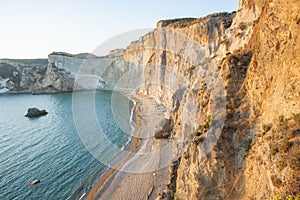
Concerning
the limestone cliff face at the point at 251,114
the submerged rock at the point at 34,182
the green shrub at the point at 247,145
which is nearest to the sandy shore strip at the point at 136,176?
the submerged rock at the point at 34,182

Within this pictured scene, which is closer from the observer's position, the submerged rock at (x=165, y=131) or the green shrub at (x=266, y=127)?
the green shrub at (x=266, y=127)

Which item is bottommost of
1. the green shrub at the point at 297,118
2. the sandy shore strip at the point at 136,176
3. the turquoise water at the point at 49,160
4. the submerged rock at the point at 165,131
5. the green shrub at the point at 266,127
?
the turquoise water at the point at 49,160

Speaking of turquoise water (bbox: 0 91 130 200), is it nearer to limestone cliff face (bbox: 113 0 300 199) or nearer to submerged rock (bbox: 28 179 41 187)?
submerged rock (bbox: 28 179 41 187)

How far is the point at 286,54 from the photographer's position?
7.97 m

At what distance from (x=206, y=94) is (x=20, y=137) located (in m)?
34.2

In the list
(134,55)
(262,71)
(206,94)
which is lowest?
(206,94)

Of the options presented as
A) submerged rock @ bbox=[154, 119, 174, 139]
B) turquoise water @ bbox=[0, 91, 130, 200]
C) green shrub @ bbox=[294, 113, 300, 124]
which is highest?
green shrub @ bbox=[294, 113, 300, 124]

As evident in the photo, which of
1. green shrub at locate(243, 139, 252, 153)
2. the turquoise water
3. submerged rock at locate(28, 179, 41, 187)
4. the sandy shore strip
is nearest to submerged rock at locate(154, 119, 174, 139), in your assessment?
the sandy shore strip

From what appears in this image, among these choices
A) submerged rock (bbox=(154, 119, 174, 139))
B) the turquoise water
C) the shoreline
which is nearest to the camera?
the shoreline

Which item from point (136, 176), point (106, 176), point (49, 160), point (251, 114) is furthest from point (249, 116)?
point (49, 160)

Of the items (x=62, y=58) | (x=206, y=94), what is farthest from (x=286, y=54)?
(x=62, y=58)

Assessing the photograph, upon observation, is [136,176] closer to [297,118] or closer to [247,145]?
[247,145]

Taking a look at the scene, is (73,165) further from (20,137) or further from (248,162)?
(248,162)

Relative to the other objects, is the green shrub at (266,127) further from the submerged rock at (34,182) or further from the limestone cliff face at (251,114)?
the submerged rock at (34,182)
